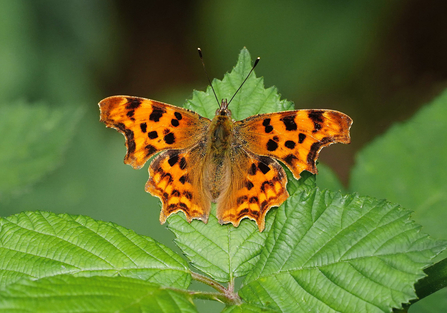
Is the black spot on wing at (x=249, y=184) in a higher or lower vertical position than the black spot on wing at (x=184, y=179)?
lower

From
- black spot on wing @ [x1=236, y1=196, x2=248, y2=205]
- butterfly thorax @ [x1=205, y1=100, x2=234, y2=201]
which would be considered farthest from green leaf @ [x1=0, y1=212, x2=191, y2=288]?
butterfly thorax @ [x1=205, y1=100, x2=234, y2=201]

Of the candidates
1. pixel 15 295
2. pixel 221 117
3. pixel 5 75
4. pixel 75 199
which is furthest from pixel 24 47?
pixel 15 295

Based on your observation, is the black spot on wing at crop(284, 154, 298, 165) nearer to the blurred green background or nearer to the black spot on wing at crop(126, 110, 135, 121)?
the black spot on wing at crop(126, 110, 135, 121)

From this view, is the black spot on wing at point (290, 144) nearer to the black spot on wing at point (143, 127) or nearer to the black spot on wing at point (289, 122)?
the black spot on wing at point (289, 122)

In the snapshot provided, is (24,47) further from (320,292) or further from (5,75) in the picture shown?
(320,292)

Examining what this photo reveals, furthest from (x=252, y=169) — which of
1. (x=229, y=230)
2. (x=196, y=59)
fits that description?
(x=196, y=59)

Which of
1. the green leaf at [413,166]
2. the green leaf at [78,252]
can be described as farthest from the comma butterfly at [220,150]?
the green leaf at [413,166]

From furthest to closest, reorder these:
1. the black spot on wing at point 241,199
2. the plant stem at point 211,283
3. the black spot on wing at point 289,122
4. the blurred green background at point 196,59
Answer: the blurred green background at point 196,59 → the black spot on wing at point 289,122 → the black spot on wing at point 241,199 → the plant stem at point 211,283

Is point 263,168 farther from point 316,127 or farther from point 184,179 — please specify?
point 184,179
